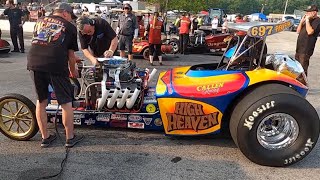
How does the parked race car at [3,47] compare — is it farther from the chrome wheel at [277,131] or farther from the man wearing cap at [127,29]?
the chrome wheel at [277,131]

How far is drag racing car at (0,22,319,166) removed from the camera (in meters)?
3.50

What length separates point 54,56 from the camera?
11.6ft

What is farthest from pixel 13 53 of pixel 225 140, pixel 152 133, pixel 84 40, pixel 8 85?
pixel 225 140

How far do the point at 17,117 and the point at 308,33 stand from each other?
5.19 meters

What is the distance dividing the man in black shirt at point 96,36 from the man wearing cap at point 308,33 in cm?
367

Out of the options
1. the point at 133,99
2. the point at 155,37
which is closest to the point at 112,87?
the point at 133,99

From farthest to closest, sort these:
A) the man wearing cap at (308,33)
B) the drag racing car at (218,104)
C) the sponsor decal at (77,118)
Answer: the man wearing cap at (308,33)
the sponsor decal at (77,118)
the drag racing car at (218,104)

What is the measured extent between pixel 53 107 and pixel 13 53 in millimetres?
7918

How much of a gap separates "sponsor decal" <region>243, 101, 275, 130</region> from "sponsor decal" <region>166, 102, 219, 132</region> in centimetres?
38

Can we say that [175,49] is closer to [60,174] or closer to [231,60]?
[231,60]

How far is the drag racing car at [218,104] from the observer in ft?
11.5

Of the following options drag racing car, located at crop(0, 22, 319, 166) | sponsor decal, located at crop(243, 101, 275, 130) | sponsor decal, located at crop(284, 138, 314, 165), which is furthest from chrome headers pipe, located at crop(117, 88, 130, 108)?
sponsor decal, located at crop(284, 138, 314, 165)

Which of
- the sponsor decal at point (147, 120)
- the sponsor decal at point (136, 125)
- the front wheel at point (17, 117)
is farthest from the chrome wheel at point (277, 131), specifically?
the front wheel at point (17, 117)

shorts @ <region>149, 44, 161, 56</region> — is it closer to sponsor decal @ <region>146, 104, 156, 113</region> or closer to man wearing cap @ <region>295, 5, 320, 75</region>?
man wearing cap @ <region>295, 5, 320, 75</region>
